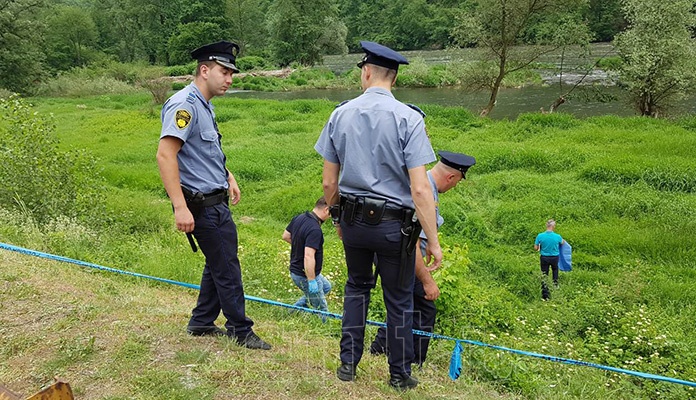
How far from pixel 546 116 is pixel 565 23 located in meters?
5.62

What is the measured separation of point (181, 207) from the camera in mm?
3127

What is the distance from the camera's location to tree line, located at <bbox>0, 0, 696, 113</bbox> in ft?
63.3

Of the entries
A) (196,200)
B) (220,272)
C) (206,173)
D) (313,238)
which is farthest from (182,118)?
(313,238)

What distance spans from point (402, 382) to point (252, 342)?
108 cm

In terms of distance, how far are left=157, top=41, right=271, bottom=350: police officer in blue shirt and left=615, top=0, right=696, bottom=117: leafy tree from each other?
19.5m

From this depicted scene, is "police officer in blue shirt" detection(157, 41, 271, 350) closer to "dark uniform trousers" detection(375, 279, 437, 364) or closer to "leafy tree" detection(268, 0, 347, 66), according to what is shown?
"dark uniform trousers" detection(375, 279, 437, 364)

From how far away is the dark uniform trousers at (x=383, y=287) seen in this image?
298cm

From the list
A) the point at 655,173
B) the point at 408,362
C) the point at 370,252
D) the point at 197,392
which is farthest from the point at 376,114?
the point at 655,173

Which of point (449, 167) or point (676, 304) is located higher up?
→ point (449, 167)

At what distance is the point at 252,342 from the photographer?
3617mm

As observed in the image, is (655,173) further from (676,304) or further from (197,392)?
(197,392)

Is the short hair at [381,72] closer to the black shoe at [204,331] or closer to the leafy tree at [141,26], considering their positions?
the black shoe at [204,331]

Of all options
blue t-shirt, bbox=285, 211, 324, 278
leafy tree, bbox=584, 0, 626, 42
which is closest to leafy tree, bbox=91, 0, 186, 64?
leafy tree, bbox=584, 0, 626, 42

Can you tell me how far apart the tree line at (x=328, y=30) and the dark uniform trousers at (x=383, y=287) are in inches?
758
